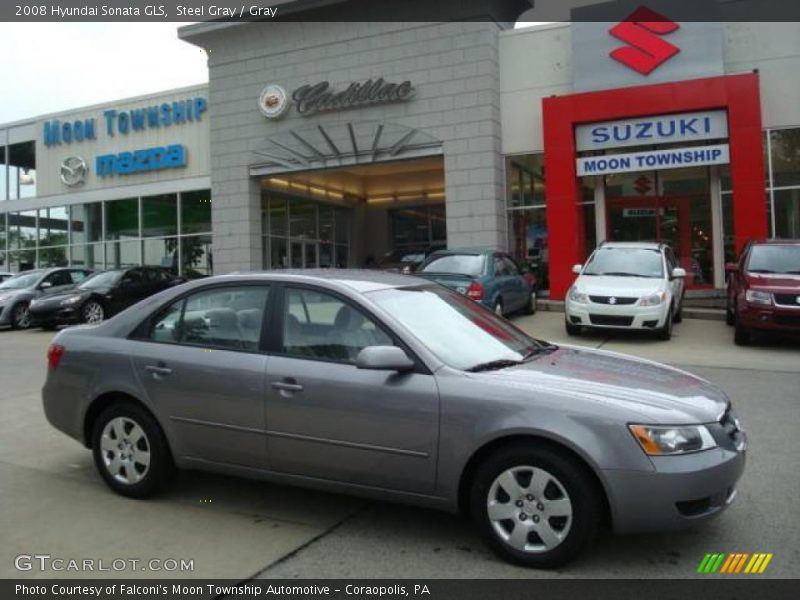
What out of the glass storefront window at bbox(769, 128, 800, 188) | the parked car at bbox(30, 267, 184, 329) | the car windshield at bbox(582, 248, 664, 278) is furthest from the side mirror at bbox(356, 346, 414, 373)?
the glass storefront window at bbox(769, 128, 800, 188)

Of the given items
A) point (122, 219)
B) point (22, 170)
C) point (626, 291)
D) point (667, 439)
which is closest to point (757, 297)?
point (626, 291)

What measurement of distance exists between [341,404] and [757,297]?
29.0ft

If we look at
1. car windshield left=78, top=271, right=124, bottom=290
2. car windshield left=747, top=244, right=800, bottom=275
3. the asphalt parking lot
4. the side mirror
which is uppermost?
car windshield left=78, top=271, right=124, bottom=290

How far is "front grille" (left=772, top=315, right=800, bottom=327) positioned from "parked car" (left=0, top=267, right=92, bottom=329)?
14675 millimetres

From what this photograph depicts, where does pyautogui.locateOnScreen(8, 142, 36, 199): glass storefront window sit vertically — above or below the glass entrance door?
above

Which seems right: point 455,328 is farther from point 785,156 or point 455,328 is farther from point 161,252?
point 161,252

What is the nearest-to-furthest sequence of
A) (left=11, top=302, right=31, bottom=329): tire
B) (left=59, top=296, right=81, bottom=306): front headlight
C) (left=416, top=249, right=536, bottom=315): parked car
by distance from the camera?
(left=416, top=249, right=536, bottom=315): parked car, (left=59, top=296, right=81, bottom=306): front headlight, (left=11, top=302, right=31, bottom=329): tire

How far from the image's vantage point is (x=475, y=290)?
470 inches

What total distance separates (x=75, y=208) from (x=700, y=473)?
1069 inches

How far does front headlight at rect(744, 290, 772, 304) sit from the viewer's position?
10.4 m

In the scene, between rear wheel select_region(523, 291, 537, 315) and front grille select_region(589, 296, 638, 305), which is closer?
front grille select_region(589, 296, 638, 305)

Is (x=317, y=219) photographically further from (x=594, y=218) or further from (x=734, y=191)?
(x=734, y=191)

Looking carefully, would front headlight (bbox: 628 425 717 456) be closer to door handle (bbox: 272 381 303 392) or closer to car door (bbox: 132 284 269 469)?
door handle (bbox: 272 381 303 392)

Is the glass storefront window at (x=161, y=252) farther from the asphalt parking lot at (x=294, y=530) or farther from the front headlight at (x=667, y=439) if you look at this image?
the front headlight at (x=667, y=439)
